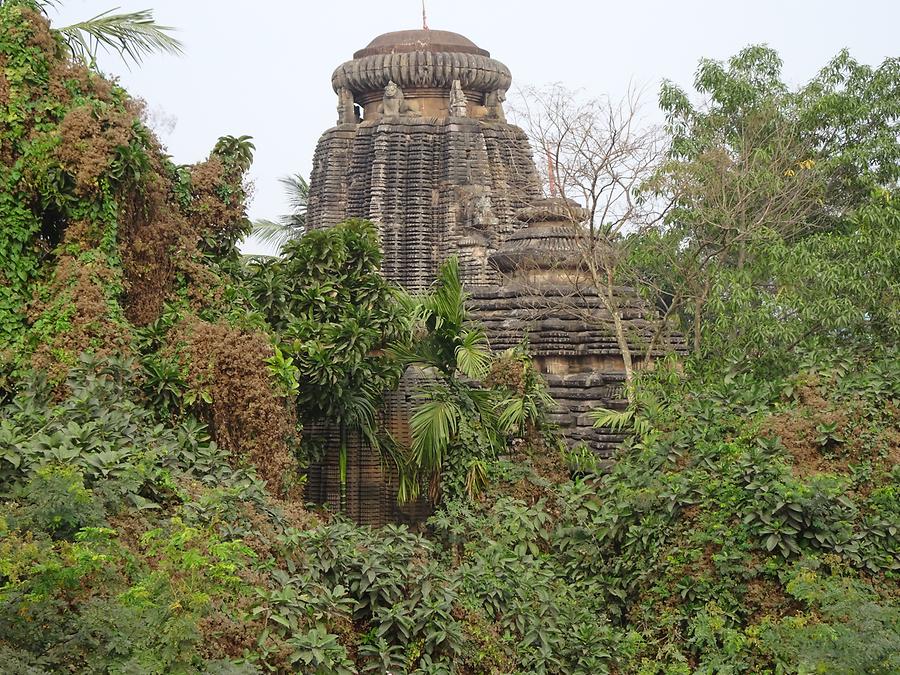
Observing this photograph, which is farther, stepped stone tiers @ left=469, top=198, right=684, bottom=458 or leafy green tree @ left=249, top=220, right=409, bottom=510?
stepped stone tiers @ left=469, top=198, right=684, bottom=458

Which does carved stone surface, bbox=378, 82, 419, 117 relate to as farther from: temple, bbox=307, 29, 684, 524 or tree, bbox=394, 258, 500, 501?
tree, bbox=394, 258, 500, 501

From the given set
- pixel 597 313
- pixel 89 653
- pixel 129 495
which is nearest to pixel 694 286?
pixel 597 313

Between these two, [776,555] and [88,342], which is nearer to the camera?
[776,555]

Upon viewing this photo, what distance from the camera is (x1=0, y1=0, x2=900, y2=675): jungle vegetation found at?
839 centimetres

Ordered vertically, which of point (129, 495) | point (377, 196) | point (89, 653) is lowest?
point (89, 653)

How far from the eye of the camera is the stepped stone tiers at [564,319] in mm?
15164

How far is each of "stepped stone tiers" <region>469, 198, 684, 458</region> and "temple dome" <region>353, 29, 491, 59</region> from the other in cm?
945

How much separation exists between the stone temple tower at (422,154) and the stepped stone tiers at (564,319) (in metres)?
6.87

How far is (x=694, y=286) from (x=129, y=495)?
28.4 ft

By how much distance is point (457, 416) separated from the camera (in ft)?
45.4

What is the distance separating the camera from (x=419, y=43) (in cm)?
Answer: 2488

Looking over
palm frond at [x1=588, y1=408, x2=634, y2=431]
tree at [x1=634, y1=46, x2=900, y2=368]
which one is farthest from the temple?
palm frond at [x1=588, y1=408, x2=634, y2=431]

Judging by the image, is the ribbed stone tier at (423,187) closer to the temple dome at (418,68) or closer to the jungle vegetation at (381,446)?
the temple dome at (418,68)

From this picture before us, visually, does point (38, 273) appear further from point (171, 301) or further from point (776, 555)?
point (776, 555)
